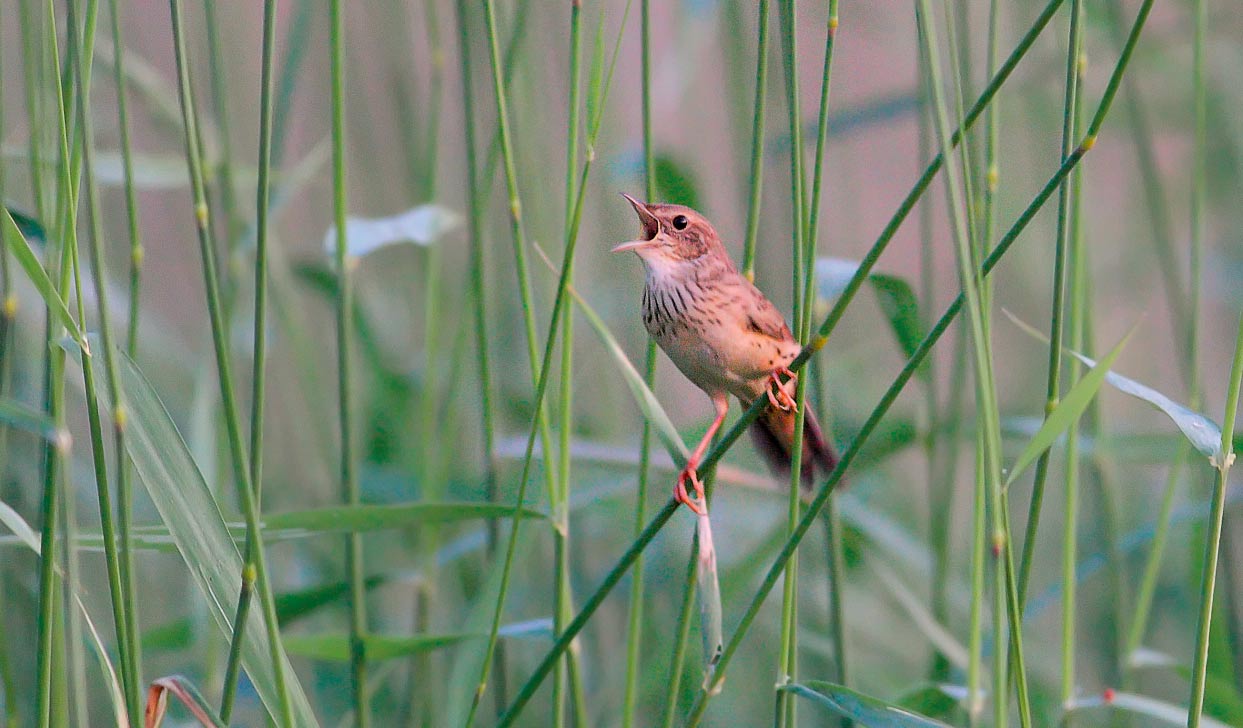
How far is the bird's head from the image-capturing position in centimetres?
133

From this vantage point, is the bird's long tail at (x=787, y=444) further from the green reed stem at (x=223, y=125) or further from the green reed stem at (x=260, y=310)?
the green reed stem at (x=223, y=125)

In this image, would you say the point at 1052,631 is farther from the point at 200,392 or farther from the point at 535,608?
the point at 200,392

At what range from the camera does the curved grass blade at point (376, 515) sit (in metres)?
0.95

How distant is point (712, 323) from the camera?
50.7 inches

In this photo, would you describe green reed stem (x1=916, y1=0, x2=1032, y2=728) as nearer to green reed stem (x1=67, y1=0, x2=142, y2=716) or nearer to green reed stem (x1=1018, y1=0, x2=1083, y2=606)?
green reed stem (x1=1018, y1=0, x2=1083, y2=606)

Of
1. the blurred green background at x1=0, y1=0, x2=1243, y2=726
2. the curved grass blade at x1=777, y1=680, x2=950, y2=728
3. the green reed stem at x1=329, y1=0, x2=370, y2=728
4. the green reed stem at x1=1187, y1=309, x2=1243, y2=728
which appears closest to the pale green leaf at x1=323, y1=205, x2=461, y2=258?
the blurred green background at x1=0, y1=0, x2=1243, y2=726

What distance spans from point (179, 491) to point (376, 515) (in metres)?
0.19

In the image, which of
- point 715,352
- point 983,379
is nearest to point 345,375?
point 715,352

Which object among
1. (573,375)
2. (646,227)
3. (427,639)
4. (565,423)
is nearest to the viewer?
(565,423)

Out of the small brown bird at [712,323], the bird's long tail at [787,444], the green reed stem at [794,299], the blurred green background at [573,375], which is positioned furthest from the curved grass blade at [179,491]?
the bird's long tail at [787,444]

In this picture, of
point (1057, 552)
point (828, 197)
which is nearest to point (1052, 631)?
point (1057, 552)

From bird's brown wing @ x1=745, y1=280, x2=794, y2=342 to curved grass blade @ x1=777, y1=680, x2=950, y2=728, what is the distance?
19.9 inches

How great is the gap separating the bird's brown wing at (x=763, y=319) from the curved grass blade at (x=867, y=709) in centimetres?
50

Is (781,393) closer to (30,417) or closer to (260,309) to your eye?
(260,309)
